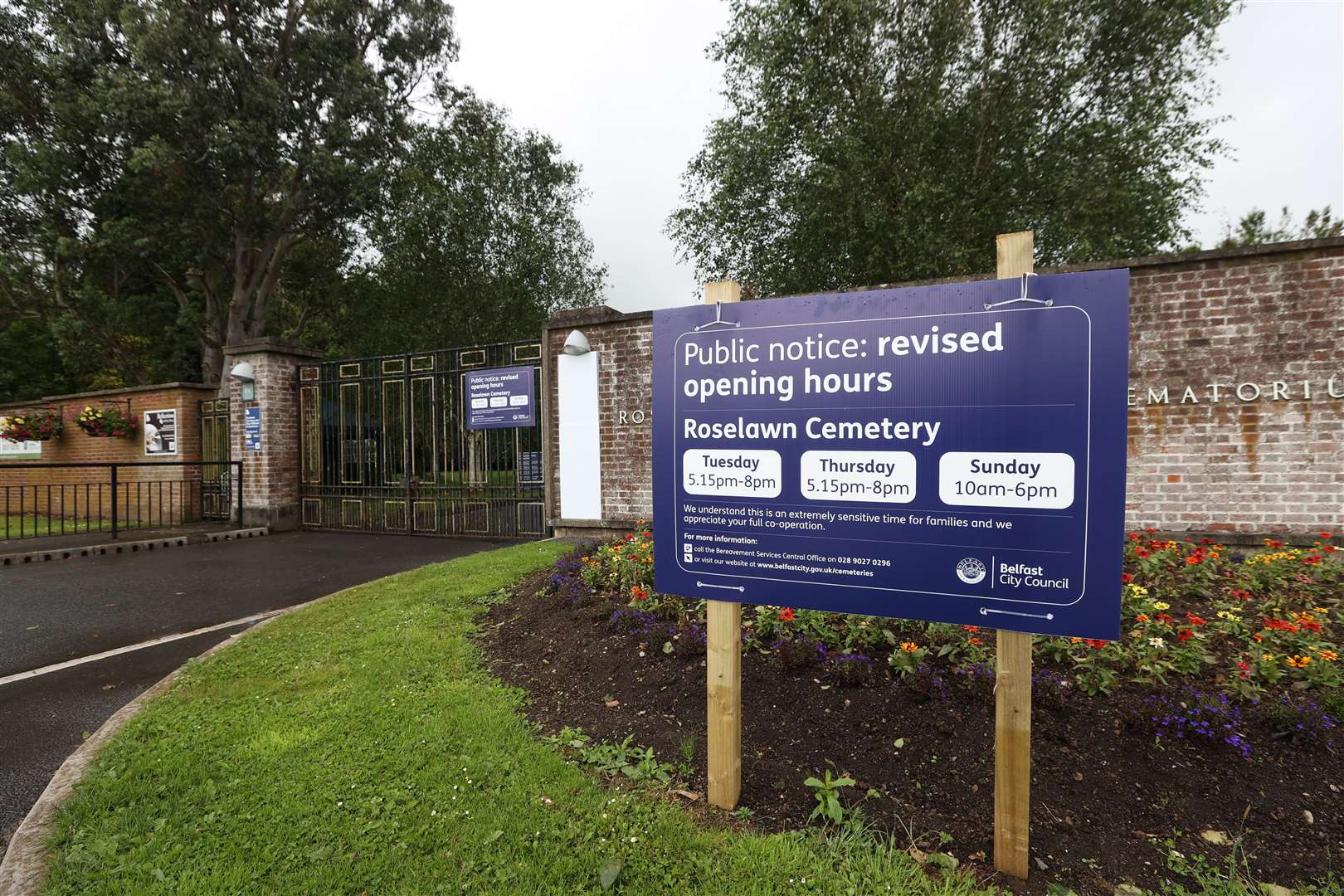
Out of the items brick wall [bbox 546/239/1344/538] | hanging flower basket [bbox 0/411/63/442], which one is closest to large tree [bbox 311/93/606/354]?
hanging flower basket [bbox 0/411/63/442]

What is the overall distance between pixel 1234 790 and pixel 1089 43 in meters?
15.2

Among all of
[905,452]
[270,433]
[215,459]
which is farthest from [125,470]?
[905,452]

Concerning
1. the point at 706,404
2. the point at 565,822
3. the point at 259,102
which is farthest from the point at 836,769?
the point at 259,102

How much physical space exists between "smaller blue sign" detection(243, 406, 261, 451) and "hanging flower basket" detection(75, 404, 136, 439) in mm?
3921

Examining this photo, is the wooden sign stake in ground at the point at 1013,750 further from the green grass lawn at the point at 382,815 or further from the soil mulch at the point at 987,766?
the green grass lawn at the point at 382,815

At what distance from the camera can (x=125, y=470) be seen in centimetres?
1295

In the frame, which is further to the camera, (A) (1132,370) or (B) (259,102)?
(B) (259,102)

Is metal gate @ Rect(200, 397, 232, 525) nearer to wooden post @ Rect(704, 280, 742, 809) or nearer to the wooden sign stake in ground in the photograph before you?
wooden post @ Rect(704, 280, 742, 809)

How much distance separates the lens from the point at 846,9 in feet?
40.3

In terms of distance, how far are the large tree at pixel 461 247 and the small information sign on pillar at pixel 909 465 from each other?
1867 centimetres

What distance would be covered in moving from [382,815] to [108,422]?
14.9 metres

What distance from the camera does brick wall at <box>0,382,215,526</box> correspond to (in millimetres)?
12023

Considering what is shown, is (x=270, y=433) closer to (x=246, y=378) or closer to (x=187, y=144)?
(x=246, y=378)

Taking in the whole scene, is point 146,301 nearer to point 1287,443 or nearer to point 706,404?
point 706,404
